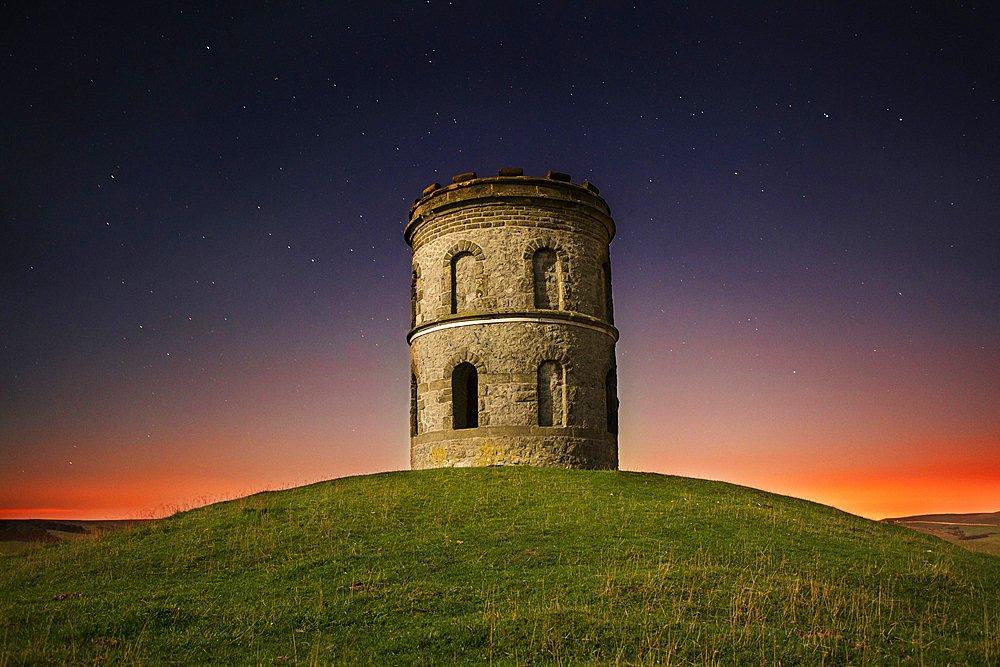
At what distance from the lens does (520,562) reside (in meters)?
11.5

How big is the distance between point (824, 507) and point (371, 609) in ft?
46.0

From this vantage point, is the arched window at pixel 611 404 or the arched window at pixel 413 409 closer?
the arched window at pixel 413 409

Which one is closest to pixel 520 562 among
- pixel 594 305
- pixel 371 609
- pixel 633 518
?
pixel 371 609

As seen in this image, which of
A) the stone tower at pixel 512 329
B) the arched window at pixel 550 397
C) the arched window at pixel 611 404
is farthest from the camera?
the arched window at pixel 611 404

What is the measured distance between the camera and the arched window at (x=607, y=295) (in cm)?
2494

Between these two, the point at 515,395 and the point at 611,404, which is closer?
the point at 515,395

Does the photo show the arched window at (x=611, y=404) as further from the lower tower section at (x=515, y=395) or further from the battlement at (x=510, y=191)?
the battlement at (x=510, y=191)

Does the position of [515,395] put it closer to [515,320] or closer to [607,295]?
[515,320]

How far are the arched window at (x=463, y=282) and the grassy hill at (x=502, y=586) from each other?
24.3 feet

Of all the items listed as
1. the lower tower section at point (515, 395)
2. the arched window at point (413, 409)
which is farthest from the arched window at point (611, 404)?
the arched window at point (413, 409)

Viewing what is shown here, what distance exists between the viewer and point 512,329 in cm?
2216

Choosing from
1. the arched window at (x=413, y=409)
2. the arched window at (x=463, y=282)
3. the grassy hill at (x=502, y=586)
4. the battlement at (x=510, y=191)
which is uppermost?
the battlement at (x=510, y=191)

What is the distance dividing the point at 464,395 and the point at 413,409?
1.86m

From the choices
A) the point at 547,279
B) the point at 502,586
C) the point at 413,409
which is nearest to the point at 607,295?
the point at 547,279
